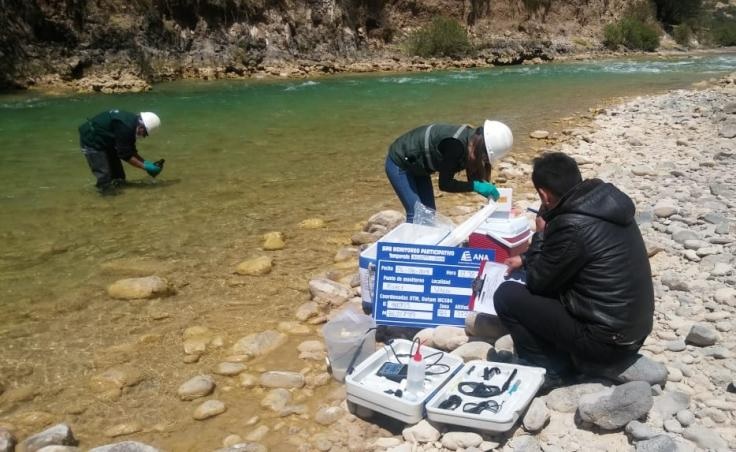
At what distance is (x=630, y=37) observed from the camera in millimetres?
40719

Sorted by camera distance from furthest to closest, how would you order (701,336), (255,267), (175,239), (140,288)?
(175,239) → (255,267) → (140,288) → (701,336)

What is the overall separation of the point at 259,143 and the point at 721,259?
28.8 feet

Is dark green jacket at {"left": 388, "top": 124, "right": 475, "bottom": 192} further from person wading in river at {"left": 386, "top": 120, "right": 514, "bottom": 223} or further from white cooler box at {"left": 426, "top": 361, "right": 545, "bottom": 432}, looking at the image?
white cooler box at {"left": 426, "top": 361, "right": 545, "bottom": 432}

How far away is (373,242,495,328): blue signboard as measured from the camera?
149 inches

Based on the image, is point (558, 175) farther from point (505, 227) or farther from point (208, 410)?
point (208, 410)

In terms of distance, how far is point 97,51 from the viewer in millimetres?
25109

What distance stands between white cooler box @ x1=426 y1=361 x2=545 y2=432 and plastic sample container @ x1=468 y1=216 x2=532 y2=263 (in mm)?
1098

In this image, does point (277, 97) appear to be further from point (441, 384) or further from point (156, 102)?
point (441, 384)

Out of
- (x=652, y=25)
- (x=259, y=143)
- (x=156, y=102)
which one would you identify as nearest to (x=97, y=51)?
(x=156, y=102)

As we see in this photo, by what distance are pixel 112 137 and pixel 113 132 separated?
0.07m

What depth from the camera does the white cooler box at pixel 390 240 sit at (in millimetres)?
4105

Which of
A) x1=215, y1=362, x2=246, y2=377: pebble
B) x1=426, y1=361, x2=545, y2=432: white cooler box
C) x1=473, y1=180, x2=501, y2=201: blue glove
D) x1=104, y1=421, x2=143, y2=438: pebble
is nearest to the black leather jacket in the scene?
x1=426, y1=361, x2=545, y2=432: white cooler box

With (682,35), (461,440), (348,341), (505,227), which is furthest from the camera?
(682,35)

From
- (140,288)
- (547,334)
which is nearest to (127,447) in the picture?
(547,334)
